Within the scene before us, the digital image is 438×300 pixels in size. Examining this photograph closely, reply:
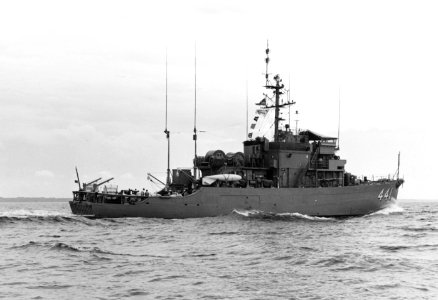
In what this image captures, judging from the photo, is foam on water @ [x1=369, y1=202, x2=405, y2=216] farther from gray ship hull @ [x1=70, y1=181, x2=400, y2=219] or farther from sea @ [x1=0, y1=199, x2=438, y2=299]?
sea @ [x1=0, y1=199, x2=438, y2=299]

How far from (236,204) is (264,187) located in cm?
343

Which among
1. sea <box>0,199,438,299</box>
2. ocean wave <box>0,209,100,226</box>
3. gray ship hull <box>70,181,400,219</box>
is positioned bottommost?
ocean wave <box>0,209,100,226</box>

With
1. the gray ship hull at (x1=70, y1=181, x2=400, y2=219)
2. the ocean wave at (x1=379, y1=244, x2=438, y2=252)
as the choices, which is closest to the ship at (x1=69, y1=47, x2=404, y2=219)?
the gray ship hull at (x1=70, y1=181, x2=400, y2=219)

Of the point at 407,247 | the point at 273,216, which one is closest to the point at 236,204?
the point at 273,216

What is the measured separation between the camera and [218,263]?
54.4 feet

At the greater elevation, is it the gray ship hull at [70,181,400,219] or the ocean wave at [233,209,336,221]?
the gray ship hull at [70,181,400,219]

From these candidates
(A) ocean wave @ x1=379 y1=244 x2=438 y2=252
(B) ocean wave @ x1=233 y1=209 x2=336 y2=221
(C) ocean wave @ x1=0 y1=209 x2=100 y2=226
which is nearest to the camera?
(A) ocean wave @ x1=379 y1=244 x2=438 y2=252

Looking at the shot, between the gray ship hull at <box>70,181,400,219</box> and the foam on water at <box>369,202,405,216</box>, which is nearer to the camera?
the gray ship hull at <box>70,181,400,219</box>

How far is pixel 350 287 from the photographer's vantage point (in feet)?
43.1

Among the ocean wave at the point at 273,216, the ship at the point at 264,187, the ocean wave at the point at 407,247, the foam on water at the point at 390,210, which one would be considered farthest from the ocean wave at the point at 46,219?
the foam on water at the point at 390,210

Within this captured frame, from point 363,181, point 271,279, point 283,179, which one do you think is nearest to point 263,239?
point 271,279

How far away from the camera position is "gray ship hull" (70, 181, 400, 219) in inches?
1346

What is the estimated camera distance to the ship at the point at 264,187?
113ft

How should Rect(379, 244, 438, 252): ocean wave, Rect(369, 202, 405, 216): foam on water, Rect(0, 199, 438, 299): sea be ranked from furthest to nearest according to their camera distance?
Rect(369, 202, 405, 216): foam on water → Rect(379, 244, 438, 252): ocean wave → Rect(0, 199, 438, 299): sea
